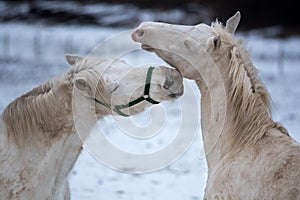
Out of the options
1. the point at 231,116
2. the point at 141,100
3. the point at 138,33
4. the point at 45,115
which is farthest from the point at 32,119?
the point at 231,116

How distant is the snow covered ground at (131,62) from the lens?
6527 mm

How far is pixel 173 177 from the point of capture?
702 cm

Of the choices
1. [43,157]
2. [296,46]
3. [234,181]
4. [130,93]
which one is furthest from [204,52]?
[296,46]

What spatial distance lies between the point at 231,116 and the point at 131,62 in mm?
12220

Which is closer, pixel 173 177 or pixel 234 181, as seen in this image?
pixel 234 181

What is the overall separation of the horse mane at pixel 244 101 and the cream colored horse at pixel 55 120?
20.8 inches

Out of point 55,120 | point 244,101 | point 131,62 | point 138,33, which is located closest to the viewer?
point 244,101

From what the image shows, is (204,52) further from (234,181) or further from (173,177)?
(173,177)

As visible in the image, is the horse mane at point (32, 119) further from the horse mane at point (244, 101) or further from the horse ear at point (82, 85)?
the horse mane at point (244, 101)

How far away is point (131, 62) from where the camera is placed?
15.5m

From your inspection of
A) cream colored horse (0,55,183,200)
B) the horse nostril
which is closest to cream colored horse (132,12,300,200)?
the horse nostril

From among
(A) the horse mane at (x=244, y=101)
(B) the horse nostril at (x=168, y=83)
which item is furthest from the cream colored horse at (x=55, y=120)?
(A) the horse mane at (x=244, y=101)

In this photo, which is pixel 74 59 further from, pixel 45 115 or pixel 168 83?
pixel 168 83

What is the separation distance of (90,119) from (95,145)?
0.78 m
